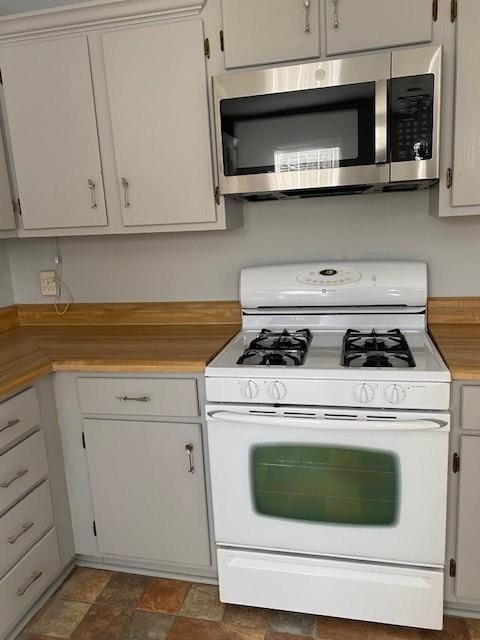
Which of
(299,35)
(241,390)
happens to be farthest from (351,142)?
(241,390)

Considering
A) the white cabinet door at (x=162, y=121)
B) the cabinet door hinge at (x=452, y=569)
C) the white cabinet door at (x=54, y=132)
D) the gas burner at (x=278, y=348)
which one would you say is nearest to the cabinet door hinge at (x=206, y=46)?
the white cabinet door at (x=162, y=121)

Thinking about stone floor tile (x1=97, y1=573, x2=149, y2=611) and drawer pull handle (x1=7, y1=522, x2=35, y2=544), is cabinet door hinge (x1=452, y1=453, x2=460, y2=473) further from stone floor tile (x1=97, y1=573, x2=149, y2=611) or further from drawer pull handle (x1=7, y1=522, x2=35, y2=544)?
drawer pull handle (x1=7, y1=522, x2=35, y2=544)

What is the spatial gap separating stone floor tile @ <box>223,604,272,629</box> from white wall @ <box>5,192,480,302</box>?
121 centimetres

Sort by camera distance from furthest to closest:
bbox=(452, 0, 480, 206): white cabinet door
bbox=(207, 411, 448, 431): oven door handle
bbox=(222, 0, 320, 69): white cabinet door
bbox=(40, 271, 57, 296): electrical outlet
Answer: bbox=(40, 271, 57, 296): electrical outlet
bbox=(222, 0, 320, 69): white cabinet door
bbox=(452, 0, 480, 206): white cabinet door
bbox=(207, 411, 448, 431): oven door handle

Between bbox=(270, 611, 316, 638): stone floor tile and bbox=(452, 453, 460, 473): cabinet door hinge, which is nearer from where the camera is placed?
bbox=(452, 453, 460, 473): cabinet door hinge

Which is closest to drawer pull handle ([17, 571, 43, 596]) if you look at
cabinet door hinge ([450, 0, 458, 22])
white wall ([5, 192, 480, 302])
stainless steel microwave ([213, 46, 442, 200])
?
white wall ([5, 192, 480, 302])

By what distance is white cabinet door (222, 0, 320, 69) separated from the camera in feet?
5.56

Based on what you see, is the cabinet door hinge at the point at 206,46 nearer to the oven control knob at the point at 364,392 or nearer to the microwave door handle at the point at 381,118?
the microwave door handle at the point at 381,118

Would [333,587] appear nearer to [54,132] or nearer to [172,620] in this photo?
[172,620]

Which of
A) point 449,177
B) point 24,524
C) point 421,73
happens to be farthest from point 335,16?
point 24,524

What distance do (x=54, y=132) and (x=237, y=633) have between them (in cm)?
195

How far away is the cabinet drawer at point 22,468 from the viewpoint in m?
1.65

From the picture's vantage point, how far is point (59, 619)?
5.96 ft

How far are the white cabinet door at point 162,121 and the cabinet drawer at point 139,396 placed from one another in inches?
24.7
